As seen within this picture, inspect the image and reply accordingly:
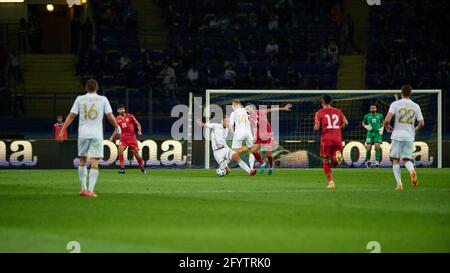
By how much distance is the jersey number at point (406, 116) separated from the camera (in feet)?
62.7

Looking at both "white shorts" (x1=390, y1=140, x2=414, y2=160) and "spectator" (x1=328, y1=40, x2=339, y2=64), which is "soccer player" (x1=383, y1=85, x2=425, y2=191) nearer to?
"white shorts" (x1=390, y1=140, x2=414, y2=160)

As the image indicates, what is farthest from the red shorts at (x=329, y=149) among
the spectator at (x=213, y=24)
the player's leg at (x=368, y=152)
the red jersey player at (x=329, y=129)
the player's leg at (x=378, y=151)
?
the spectator at (x=213, y=24)

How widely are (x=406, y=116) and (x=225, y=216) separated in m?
6.35

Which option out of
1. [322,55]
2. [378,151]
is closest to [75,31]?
[322,55]

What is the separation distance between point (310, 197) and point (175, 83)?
19.6m

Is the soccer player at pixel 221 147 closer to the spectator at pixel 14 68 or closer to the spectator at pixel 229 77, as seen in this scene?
the spectator at pixel 229 77

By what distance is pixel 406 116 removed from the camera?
1914 centimetres

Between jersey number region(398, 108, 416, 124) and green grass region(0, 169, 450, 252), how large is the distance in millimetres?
1435

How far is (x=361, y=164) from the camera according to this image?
3105 cm

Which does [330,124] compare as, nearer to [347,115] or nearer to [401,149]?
[401,149]

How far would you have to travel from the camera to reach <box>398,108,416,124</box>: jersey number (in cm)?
1911

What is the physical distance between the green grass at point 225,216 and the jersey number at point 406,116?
4.71 ft

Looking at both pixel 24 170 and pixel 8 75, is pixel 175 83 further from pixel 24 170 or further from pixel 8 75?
pixel 24 170
